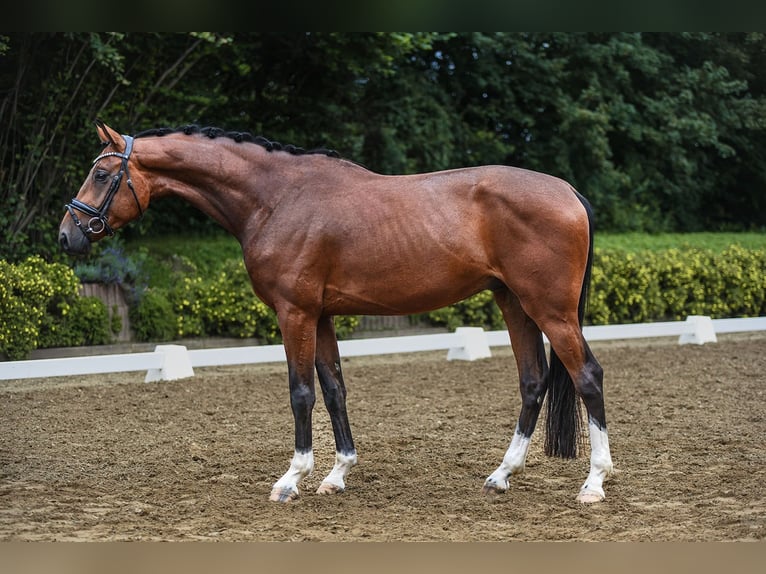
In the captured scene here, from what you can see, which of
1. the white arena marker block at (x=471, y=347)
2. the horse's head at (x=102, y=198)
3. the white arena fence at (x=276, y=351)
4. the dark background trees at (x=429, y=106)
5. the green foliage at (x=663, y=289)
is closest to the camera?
the horse's head at (x=102, y=198)

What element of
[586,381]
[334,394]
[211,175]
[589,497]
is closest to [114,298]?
[211,175]

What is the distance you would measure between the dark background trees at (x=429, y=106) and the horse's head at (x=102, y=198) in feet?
19.2

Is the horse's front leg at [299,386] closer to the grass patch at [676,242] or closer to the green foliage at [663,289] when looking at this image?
the green foliage at [663,289]

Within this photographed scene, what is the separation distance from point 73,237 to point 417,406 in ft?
12.2

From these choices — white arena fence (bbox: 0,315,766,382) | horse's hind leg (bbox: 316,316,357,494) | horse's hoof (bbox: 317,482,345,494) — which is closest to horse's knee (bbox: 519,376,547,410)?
horse's hind leg (bbox: 316,316,357,494)

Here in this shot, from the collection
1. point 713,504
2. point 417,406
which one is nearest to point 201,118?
point 417,406

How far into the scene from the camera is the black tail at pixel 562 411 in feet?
17.4

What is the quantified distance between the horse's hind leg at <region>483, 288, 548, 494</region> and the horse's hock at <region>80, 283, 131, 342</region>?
6413 mm

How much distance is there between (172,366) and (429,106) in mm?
8854

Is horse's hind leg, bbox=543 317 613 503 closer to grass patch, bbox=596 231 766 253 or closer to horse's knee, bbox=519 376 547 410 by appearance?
horse's knee, bbox=519 376 547 410

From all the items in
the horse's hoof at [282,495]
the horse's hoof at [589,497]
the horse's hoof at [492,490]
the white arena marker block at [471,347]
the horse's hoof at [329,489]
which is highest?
the horse's hoof at [589,497]

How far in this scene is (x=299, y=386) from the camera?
16.9 ft

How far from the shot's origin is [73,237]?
16.8 ft

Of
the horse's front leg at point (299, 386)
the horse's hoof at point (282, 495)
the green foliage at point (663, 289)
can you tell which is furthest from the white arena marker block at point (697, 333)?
the horse's hoof at point (282, 495)
